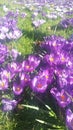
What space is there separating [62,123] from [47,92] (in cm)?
54

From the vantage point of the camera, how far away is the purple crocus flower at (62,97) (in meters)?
3.69

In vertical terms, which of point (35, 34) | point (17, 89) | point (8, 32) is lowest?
point (35, 34)

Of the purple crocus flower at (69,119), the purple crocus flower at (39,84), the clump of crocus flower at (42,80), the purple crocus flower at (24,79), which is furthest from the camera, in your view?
the purple crocus flower at (24,79)

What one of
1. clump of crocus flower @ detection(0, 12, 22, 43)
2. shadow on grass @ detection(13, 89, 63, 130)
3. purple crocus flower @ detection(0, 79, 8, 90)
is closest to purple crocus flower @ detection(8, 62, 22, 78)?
purple crocus flower @ detection(0, 79, 8, 90)

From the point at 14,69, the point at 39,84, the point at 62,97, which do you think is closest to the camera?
the point at 62,97

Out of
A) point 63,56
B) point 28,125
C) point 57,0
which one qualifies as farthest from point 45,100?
point 57,0

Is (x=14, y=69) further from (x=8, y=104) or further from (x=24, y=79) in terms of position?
(x=8, y=104)

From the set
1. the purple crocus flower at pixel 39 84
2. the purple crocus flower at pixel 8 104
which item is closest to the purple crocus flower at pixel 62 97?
the purple crocus flower at pixel 39 84

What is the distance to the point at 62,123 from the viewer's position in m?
3.87

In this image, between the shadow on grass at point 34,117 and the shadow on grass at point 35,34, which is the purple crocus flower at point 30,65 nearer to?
the shadow on grass at point 34,117

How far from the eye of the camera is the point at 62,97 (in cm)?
376

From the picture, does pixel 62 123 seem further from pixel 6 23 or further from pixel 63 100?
pixel 6 23

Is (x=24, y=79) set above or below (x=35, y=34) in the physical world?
above

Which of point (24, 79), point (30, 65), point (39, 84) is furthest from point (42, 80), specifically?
point (30, 65)
